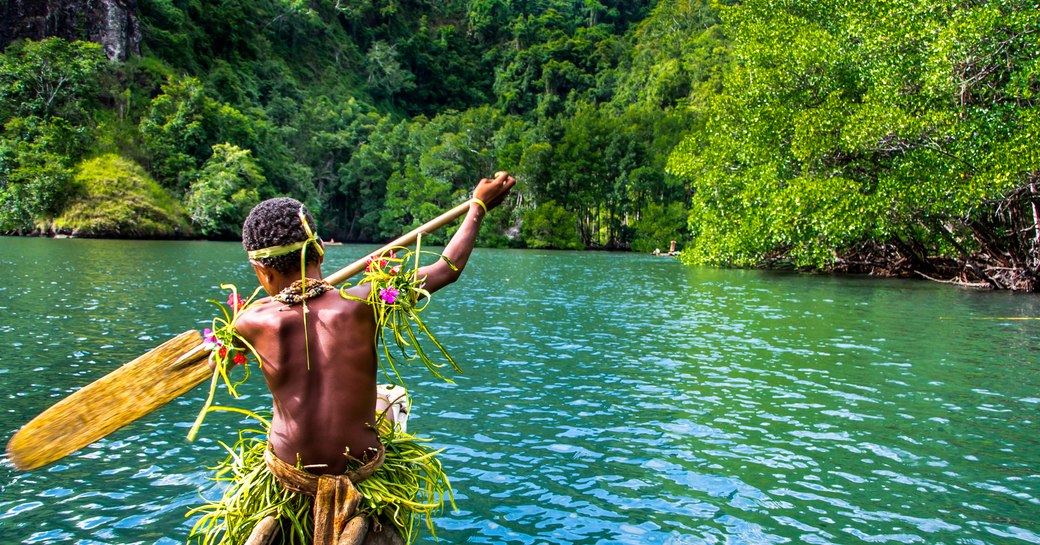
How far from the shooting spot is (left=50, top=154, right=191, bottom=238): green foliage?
53469 millimetres

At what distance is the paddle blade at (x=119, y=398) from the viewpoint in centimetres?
378

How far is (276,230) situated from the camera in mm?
3160

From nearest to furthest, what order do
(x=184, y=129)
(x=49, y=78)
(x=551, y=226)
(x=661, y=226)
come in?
(x=49, y=78) → (x=184, y=129) → (x=661, y=226) → (x=551, y=226)

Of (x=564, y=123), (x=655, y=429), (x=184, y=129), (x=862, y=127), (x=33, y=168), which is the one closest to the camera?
(x=655, y=429)

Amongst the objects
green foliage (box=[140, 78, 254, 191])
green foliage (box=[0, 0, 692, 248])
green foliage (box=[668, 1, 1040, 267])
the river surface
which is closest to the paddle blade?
the river surface

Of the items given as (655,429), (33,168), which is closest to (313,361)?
(655,429)

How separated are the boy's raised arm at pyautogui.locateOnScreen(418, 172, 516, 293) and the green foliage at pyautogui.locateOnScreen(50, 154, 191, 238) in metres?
57.6

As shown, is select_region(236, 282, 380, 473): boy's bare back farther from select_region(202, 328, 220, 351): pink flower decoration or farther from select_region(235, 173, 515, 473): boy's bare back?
select_region(202, 328, 220, 351): pink flower decoration

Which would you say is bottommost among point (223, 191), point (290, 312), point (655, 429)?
point (655, 429)

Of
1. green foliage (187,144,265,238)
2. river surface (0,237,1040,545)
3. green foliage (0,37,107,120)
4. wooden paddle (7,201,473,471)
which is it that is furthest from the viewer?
green foliage (187,144,265,238)

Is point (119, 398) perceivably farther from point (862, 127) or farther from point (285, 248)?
point (862, 127)

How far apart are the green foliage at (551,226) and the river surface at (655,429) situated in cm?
5050

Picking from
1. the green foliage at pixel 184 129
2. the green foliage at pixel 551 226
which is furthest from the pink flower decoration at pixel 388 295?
the green foliage at pixel 551 226

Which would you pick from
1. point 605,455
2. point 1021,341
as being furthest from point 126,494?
point 1021,341
